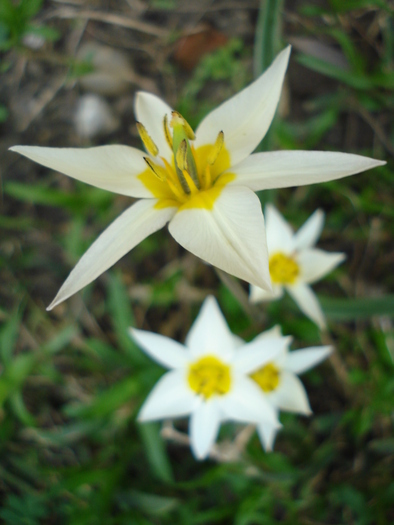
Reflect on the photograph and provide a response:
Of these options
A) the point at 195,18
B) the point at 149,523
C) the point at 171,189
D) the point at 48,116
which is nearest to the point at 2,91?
the point at 48,116

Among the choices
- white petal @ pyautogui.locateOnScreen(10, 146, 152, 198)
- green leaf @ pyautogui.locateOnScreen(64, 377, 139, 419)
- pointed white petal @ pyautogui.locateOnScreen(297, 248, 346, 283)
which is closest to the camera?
white petal @ pyautogui.locateOnScreen(10, 146, 152, 198)

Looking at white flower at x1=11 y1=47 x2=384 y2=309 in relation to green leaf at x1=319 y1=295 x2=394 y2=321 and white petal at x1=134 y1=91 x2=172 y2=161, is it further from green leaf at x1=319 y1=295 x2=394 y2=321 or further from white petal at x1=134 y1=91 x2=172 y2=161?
green leaf at x1=319 y1=295 x2=394 y2=321

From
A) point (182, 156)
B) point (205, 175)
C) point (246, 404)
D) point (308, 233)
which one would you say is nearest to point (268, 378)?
point (246, 404)

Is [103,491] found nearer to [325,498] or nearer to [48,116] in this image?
[325,498]

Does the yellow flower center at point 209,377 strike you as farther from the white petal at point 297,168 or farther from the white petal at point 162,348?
the white petal at point 297,168

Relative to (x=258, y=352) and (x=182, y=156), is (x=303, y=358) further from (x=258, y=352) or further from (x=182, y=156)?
(x=182, y=156)

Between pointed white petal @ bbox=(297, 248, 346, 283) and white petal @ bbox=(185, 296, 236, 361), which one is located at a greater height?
pointed white petal @ bbox=(297, 248, 346, 283)

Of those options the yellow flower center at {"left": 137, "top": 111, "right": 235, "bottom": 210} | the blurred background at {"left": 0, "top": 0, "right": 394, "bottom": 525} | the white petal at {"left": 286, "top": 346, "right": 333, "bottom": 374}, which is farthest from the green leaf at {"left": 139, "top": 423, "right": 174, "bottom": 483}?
the yellow flower center at {"left": 137, "top": 111, "right": 235, "bottom": 210}
